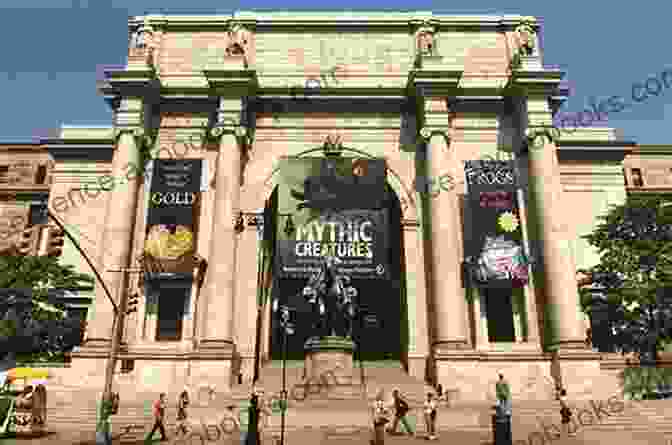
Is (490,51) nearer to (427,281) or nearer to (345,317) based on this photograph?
(427,281)

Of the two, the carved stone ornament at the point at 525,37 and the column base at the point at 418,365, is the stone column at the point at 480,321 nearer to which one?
the column base at the point at 418,365

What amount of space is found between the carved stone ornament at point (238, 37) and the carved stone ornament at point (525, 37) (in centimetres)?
1880

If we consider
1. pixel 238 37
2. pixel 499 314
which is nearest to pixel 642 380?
pixel 499 314

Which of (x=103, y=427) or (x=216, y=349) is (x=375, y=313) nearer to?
(x=216, y=349)

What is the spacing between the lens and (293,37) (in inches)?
1702

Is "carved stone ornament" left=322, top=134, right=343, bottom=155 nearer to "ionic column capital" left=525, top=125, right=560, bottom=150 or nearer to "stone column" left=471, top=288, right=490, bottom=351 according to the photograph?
"ionic column capital" left=525, top=125, right=560, bottom=150

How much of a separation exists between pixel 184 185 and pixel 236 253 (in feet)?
17.7

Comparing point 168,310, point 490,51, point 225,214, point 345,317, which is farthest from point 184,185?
point 490,51

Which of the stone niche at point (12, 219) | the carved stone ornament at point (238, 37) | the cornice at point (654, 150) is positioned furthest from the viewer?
the cornice at point (654, 150)

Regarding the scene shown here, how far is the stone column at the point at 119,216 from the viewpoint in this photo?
3344cm

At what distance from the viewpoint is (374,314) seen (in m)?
42.9

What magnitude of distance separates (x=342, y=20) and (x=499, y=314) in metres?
23.1

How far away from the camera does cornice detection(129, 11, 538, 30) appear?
141 ft

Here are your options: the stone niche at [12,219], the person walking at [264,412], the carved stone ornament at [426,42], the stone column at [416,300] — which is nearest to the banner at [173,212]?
the person walking at [264,412]
